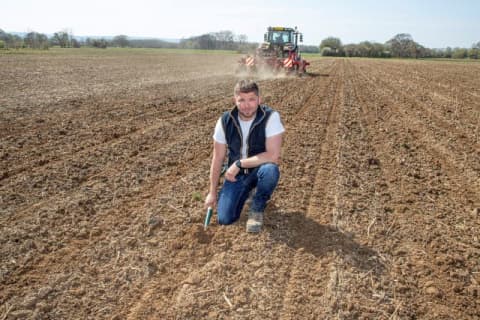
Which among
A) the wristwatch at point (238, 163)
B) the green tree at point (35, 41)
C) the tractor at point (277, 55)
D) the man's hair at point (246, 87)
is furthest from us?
the green tree at point (35, 41)

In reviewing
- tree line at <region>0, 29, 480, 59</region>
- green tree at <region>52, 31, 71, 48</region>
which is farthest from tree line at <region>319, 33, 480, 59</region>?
green tree at <region>52, 31, 71, 48</region>

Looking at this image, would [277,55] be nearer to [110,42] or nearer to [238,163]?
[238,163]

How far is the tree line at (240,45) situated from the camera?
59494mm

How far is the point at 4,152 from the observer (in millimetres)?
5629

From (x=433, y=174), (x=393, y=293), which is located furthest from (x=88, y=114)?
(x=393, y=293)

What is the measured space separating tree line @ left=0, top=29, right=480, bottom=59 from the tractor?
40.2 m

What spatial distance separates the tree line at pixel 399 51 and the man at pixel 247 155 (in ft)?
238

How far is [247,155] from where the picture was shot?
378cm

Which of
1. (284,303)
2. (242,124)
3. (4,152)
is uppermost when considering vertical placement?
(242,124)

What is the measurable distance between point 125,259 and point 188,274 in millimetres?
575

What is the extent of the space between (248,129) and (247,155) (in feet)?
0.90

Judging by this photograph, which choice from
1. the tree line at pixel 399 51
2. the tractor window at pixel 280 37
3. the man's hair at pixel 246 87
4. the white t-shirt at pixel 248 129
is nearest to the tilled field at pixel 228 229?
the white t-shirt at pixel 248 129

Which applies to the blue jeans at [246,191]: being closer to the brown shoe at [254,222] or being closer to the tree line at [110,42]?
the brown shoe at [254,222]

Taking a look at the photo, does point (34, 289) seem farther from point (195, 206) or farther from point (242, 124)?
point (242, 124)
